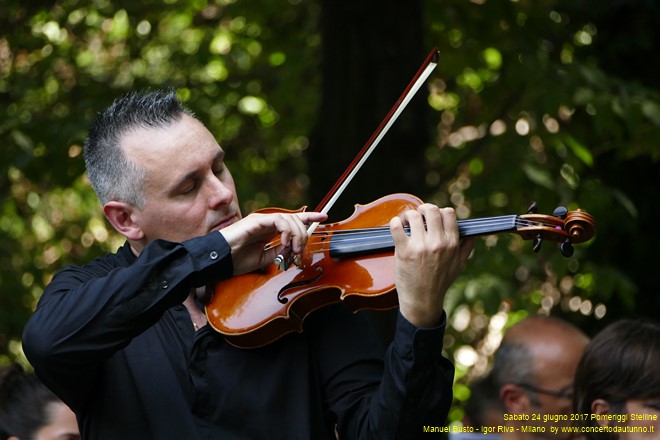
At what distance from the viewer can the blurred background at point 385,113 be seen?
17.0 ft

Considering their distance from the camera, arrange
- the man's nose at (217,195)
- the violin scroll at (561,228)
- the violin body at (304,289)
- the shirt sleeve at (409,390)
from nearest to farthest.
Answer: the shirt sleeve at (409,390)
the violin scroll at (561,228)
the violin body at (304,289)
the man's nose at (217,195)

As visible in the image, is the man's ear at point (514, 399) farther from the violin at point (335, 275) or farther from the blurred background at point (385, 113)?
the violin at point (335, 275)

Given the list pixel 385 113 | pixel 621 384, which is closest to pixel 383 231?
pixel 621 384

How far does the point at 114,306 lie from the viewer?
2.53 m

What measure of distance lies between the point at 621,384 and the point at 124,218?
1660 millimetres

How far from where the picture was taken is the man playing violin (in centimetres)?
246

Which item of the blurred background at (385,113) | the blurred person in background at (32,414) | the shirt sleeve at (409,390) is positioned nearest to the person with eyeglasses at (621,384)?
the shirt sleeve at (409,390)

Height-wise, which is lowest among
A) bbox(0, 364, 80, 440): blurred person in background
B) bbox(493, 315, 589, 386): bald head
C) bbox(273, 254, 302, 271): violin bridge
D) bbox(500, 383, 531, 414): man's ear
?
bbox(500, 383, 531, 414): man's ear

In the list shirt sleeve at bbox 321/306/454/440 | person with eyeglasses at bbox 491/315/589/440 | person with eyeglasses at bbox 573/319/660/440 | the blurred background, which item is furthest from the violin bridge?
the blurred background

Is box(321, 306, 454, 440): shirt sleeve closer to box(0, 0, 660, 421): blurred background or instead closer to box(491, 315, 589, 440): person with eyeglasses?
box(491, 315, 589, 440): person with eyeglasses

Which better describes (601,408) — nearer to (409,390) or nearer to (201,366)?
(409,390)

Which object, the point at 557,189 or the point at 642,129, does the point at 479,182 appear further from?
the point at 642,129

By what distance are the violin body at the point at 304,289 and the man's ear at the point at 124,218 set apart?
31 cm

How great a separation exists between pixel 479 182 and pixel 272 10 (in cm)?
167
